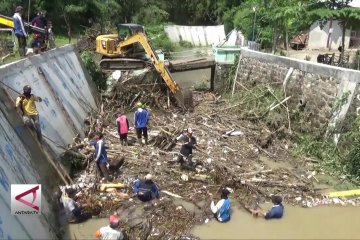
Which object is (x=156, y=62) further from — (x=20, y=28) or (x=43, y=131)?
(x=43, y=131)

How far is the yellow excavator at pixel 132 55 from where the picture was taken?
18.3m

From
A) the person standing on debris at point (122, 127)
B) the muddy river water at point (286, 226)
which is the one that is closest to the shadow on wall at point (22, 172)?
the muddy river water at point (286, 226)

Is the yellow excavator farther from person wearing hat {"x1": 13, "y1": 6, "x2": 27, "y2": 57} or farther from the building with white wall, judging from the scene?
the building with white wall

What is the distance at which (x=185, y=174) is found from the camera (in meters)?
11.3

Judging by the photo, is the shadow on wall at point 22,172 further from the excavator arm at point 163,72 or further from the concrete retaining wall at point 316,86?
the excavator arm at point 163,72

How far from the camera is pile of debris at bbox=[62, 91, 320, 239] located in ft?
30.7

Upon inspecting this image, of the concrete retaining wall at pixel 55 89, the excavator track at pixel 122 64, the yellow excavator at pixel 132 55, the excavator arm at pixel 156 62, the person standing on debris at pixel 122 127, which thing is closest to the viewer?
the concrete retaining wall at pixel 55 89

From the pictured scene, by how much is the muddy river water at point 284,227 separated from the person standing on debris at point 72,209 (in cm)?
14

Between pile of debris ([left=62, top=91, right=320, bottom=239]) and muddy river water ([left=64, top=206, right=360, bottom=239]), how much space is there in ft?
1.37

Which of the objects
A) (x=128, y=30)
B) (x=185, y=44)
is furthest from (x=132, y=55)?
(x=185, y=44)

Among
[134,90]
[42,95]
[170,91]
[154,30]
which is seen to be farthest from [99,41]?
[154,30]

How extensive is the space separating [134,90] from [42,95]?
296 inches

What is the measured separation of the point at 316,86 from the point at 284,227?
681cm

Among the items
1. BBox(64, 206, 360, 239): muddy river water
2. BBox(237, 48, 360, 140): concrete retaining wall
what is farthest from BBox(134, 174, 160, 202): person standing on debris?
BBox(237, 48, 360, 140): concrete retaining wall
